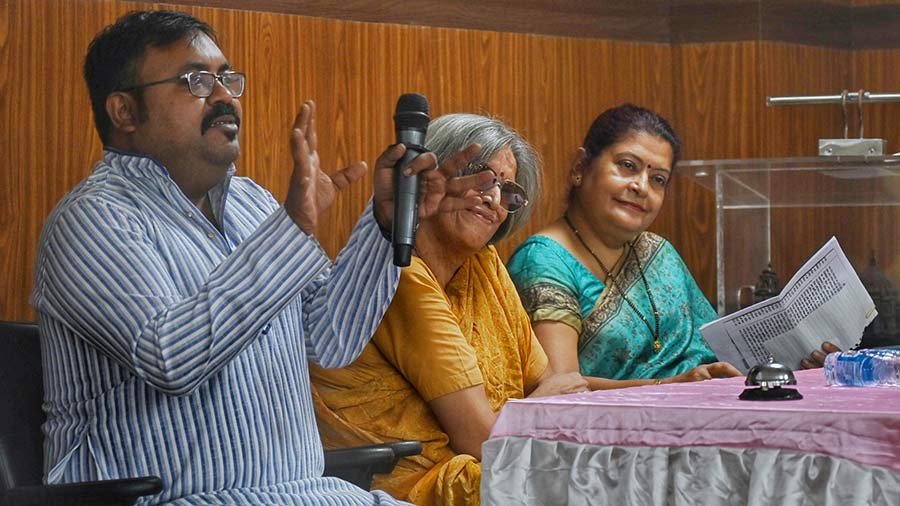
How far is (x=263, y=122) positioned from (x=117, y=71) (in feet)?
2.44

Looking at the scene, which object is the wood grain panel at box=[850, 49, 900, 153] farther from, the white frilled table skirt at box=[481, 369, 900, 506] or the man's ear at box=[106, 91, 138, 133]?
the man's ear at box=[106, 91, 138, 133]

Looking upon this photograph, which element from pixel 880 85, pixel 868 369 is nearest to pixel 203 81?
pixel 868 369

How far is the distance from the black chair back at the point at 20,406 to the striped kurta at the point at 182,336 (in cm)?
6

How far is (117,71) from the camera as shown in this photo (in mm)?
2121

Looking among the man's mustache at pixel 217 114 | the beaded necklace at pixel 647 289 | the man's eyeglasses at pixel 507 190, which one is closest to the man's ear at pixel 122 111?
the man's mustache at pixel 217 114

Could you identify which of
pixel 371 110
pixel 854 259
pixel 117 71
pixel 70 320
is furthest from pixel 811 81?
pixel 70 320

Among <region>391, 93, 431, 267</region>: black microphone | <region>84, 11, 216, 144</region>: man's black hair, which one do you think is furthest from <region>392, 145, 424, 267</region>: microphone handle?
<region>84, 11, 216, 144</region>: man's black hair

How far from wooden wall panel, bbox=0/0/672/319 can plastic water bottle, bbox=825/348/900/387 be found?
4.55 ft

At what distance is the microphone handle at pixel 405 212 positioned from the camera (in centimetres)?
183

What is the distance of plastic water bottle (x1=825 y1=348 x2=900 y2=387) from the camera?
185 cm

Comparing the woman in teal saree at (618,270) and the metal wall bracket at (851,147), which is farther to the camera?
the metal wall bracket at (851,147)

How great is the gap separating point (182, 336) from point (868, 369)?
0.96 meters

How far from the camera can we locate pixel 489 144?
105 inches

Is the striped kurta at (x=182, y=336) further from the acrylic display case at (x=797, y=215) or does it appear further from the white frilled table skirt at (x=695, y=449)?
the acrylic display case at (x=797, y=215)
